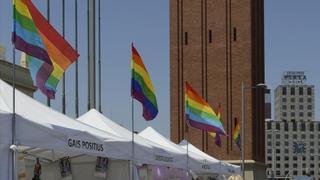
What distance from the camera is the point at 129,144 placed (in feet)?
45.5

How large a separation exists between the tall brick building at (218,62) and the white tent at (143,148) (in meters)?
44.6

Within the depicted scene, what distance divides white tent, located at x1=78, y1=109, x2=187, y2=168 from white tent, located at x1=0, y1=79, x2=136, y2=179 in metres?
1.08

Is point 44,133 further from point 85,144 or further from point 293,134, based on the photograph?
point 293,134

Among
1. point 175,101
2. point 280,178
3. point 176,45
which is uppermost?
point 176,45

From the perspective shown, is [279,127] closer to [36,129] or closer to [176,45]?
[176,45]

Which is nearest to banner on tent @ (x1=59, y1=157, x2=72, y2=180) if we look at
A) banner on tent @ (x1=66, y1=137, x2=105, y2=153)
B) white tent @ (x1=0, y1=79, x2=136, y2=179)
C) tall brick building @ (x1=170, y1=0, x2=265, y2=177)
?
white tent @ (x1=0, y1=79, x2=136, y2=179)

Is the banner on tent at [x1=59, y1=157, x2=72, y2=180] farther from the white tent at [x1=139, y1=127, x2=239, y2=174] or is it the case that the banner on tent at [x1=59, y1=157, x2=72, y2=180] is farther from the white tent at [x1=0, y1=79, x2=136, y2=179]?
the white tent at [x1=139, y1=127, x2=239, y2=174]

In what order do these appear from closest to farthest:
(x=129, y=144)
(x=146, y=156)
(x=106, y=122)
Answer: (x=129, y=144)
(x=146, y=156)
(x=106, y=122)

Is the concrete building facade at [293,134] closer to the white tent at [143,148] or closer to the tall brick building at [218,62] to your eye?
the tall brick building at [218,62]

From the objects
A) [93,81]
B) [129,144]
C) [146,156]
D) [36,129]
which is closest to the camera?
[36,129]

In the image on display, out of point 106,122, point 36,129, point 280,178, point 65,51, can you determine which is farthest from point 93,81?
point 280,178

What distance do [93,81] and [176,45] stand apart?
38.4 metres

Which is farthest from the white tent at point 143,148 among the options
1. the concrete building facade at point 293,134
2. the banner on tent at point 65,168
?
the concrete building facade at point 293,134

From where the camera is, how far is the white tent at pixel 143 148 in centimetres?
1474
